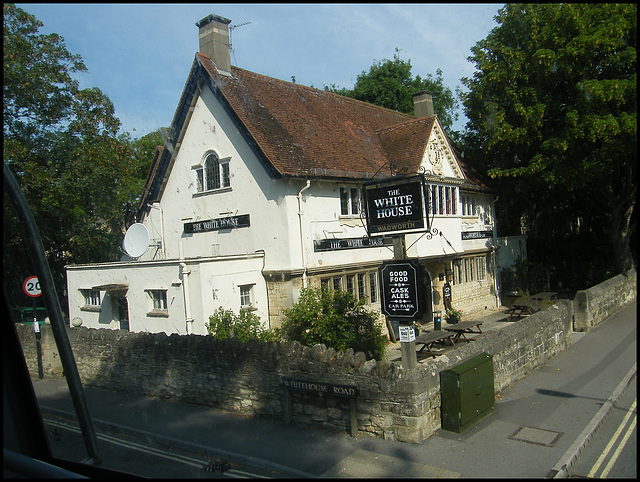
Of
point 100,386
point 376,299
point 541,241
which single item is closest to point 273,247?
point 376,299

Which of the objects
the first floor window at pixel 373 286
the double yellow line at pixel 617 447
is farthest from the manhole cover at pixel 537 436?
the first floor window at pixel 373 286

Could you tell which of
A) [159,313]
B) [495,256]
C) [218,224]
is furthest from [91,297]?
[495,256]

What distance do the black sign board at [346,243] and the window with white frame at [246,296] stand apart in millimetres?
2428

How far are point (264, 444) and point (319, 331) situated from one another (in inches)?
173

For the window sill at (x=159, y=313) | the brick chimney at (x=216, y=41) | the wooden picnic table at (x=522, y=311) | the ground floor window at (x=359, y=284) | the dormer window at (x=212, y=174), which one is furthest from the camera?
the wooden picnic table at (x=522, y=311)

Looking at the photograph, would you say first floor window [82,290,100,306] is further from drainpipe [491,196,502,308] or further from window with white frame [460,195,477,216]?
drainpipe [491,196,502,308]

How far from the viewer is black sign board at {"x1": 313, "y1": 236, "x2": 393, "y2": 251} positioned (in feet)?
55.5

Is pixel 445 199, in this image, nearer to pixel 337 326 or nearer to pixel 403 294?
pixel 337 326

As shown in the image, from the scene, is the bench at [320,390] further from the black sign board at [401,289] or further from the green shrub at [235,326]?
the green shrub at [235,326]

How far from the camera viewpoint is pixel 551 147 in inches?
298

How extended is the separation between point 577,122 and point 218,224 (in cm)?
1356

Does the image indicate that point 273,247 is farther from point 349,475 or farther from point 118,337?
point 349,475

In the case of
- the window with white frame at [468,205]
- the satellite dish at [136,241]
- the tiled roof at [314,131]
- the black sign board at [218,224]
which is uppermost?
the tiled roof at [314,131]

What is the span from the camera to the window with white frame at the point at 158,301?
15523mm
